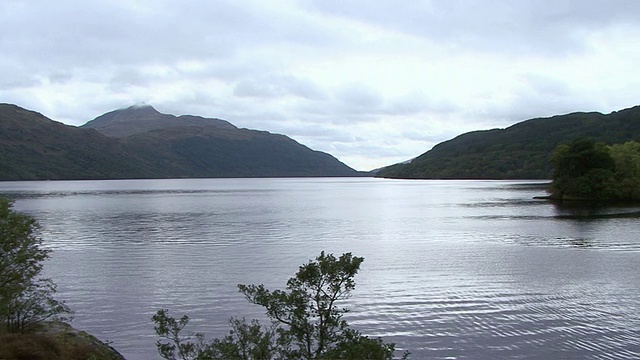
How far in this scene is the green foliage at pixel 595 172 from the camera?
4117 inches

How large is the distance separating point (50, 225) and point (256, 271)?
1590 inches

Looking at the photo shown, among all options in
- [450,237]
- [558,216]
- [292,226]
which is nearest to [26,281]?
[450,237]

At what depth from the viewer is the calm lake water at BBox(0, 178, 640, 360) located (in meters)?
20.7

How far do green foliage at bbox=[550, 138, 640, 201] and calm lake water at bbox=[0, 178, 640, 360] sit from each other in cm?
4457

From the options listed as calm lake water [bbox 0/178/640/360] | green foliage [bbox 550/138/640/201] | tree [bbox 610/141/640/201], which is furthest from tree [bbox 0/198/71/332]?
tree [bbox 610/141/640/201]

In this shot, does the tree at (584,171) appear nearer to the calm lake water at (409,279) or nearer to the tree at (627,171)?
the tree at (627,171)

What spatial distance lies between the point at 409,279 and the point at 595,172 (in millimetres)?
90413

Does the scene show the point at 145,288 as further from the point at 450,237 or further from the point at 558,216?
the point at 558,216

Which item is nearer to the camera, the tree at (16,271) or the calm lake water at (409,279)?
the tree at (16,271)

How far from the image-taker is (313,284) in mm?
12492

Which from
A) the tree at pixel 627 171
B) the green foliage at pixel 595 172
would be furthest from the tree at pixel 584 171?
the tree at pixel 627 171

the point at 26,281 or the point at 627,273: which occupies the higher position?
the point at 26,281

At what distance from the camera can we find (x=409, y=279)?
31828mm

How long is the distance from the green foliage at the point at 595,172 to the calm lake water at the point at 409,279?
1755 inches
